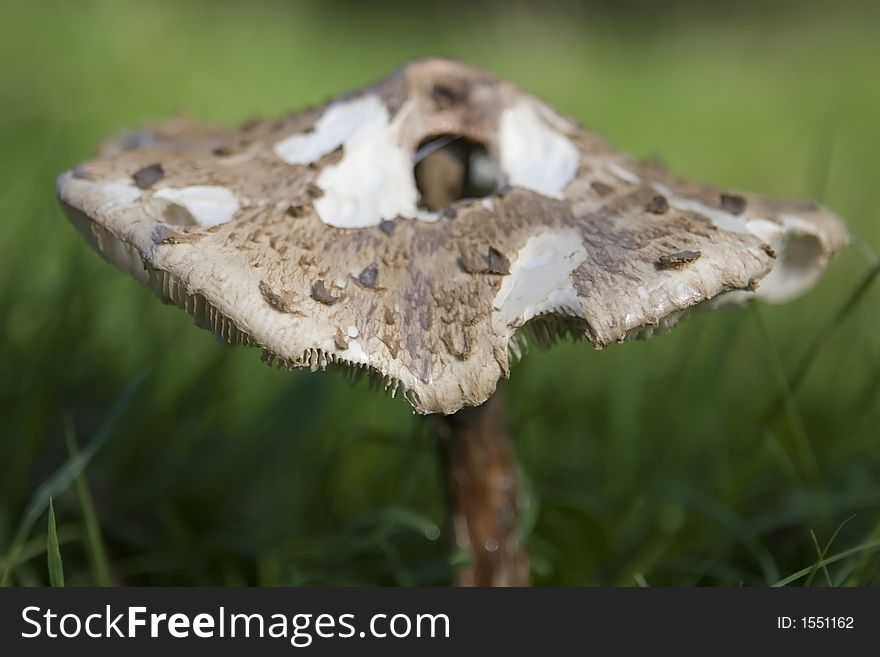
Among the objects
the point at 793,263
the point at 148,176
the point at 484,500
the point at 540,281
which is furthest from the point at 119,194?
the point at 793,263

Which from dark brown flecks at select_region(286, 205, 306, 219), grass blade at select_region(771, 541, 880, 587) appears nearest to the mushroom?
dark brown flecks at select_region(286, 205, 306, 219)

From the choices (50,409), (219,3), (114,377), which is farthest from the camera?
(219,3)

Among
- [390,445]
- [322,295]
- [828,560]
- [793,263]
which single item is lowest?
[390,445]

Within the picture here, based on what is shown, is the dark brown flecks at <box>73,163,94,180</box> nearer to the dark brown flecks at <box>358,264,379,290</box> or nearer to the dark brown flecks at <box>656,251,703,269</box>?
the dark brown flecks at <box>358,264,379,290</box>

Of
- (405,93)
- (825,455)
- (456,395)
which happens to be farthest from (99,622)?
(825,455)

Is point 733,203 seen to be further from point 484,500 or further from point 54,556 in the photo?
point 54,556

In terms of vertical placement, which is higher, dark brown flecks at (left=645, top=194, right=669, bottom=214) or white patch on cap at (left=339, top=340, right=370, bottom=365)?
dark brown flecks at (left=645, top=194, right=669, bottom=214)

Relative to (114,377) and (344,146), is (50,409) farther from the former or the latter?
(344,146)
